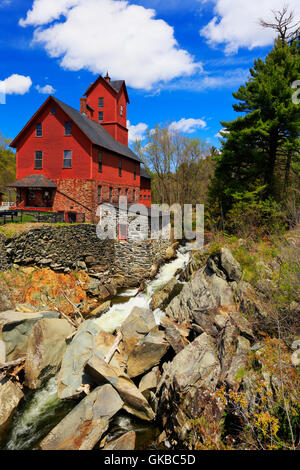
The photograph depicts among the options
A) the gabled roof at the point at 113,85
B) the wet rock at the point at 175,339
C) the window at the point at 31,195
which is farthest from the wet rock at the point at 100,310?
Answer: the gabled roof at the point at 113,85

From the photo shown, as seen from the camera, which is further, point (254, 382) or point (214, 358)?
point (214, 358)

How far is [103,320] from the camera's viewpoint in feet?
43.7

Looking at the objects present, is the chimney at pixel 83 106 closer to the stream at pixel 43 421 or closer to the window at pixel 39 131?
the window at pixel 39 131

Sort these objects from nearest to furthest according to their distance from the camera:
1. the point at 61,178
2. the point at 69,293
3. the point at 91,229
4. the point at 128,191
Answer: the point at 69,293 < the point at 91,229 < the point at 61,178 < the point at 128,191

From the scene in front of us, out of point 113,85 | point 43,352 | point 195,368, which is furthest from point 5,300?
point 113,85

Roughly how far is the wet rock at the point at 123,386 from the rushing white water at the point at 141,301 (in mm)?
3841

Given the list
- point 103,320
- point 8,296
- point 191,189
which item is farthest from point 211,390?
point 191,189

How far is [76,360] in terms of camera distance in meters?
9.18

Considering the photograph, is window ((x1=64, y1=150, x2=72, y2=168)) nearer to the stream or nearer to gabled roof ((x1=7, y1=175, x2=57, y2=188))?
gabled roof ((x1=7, y1=175, x2=57, y2=188))

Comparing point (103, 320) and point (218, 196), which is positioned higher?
point (218, 196)

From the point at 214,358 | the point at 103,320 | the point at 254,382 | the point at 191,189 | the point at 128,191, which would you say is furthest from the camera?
the point at 191,189
